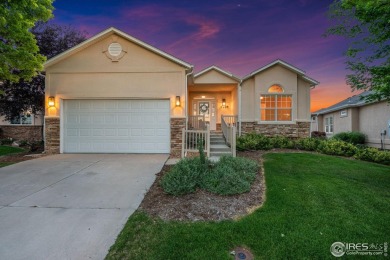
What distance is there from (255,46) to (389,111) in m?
9.07

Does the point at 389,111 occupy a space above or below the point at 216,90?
below

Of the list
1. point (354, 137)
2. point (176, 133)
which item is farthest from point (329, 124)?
point (176, 133)

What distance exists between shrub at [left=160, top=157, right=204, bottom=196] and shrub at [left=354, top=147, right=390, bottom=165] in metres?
7.87

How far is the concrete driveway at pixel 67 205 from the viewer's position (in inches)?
112

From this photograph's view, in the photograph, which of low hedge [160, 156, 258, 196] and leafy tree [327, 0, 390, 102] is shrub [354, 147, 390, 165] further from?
low hedge [160, 156, 258, 196]

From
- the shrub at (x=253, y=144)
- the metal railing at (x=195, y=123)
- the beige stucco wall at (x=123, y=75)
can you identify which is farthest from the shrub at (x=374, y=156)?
the beige stucco wall at (x=123, y=75)

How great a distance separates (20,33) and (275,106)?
12995mm

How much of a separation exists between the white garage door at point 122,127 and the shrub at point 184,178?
4090 millimetres

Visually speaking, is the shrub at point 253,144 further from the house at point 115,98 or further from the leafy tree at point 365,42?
the leafy tree at point 365,42

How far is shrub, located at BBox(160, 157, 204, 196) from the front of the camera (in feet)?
14.9

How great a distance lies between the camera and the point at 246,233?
316cm

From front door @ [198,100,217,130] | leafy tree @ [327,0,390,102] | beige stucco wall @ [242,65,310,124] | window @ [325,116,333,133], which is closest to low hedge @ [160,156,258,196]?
leafy tree @ [327,0,390,102]

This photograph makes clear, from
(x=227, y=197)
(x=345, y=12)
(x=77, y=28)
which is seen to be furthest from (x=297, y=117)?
(x=77, y=28)

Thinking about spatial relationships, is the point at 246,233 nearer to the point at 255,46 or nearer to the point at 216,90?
the point at 216,90
